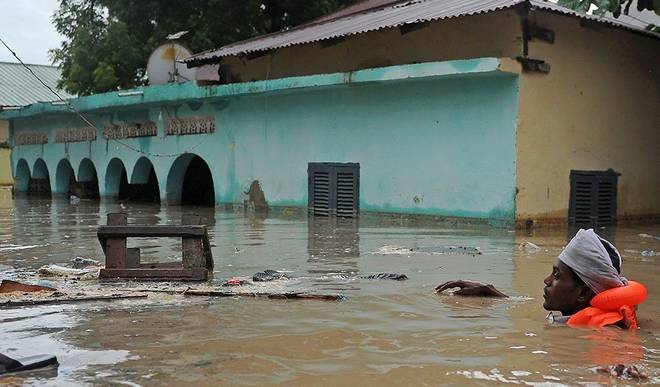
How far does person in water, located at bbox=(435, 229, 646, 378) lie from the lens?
4336mm

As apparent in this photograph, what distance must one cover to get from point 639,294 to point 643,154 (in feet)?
33.2

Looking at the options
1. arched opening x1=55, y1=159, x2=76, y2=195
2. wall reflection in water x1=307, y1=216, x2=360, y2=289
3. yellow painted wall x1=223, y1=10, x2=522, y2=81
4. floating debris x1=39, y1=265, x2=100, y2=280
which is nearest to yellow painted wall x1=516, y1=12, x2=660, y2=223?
yellow painted wall x1=223, y1=10, x2=522, y2=81

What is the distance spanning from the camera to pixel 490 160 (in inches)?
462

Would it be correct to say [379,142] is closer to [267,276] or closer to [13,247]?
[13,247]

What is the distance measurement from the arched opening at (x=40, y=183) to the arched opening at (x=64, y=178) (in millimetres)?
1697

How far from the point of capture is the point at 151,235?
20.2ft

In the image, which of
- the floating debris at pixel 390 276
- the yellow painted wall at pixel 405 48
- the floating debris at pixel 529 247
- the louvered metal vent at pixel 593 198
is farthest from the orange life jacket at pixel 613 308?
the louvered metal vent at pixel 593 198

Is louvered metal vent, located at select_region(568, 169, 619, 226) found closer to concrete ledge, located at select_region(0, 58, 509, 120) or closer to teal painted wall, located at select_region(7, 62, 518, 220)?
teal painted wall, located at select_region(7, 62, 518, 220)

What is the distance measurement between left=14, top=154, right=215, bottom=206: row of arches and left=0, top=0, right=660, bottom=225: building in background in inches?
75.0

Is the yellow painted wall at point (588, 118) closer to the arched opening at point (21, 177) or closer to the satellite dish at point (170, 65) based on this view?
the satellite dish at point (170, 65)

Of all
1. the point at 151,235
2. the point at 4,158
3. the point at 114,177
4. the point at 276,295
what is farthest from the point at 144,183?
the point at 276,295

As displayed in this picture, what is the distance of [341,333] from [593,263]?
1501mm

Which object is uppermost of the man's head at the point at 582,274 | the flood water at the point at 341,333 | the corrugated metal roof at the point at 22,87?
the corrugated metal roof at the point at 22,87

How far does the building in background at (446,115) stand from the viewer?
1159 cm
